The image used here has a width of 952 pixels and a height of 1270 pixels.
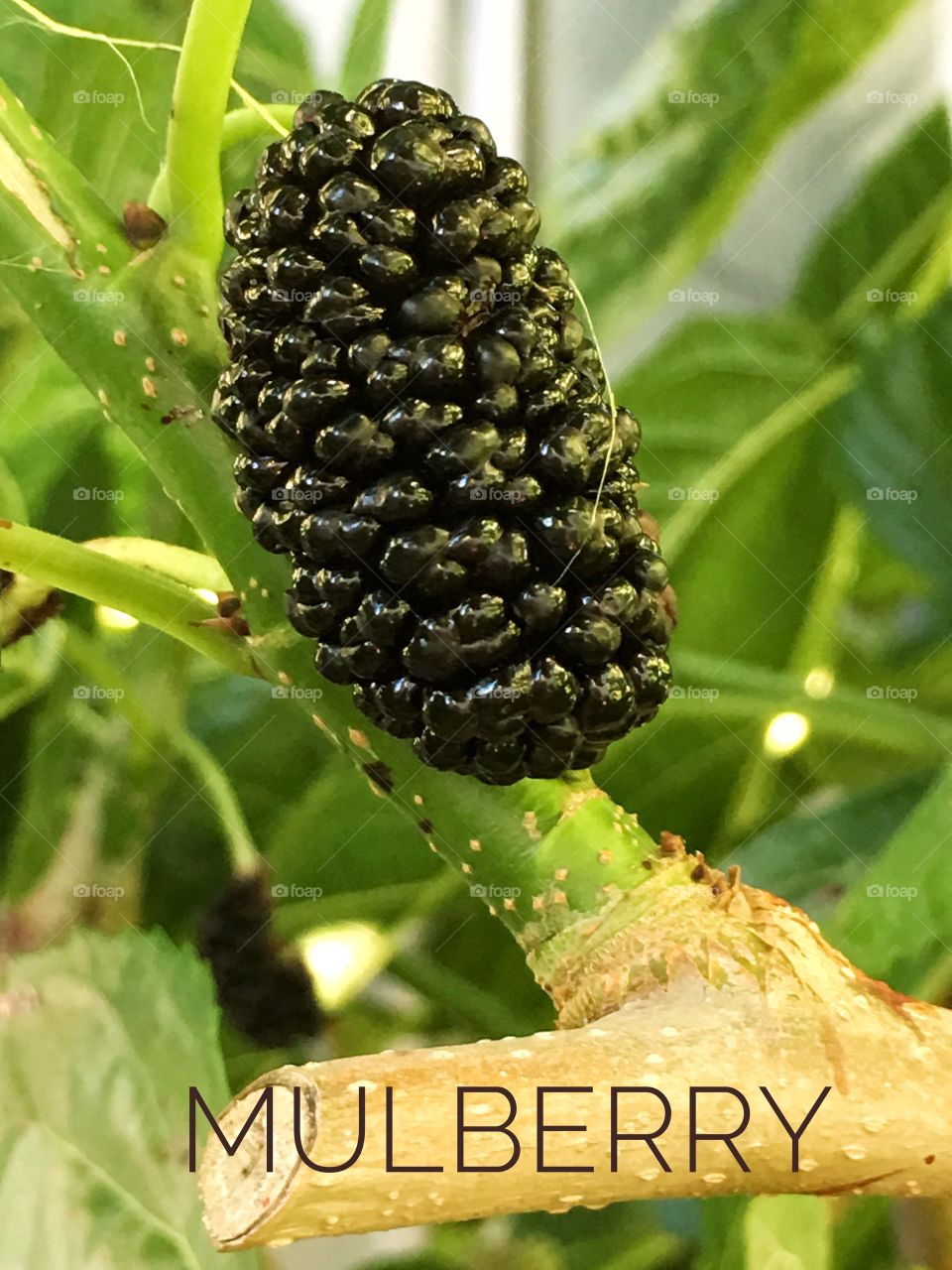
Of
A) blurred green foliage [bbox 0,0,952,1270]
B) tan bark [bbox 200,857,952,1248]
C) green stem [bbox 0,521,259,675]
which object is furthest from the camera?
blurred green foliage [bbox 0,0,952,1270]

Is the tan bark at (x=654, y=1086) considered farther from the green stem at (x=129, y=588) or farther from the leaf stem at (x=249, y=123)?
the leaf stem at (x=249, y=123)

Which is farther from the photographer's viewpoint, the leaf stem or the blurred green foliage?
the blurred green foliage

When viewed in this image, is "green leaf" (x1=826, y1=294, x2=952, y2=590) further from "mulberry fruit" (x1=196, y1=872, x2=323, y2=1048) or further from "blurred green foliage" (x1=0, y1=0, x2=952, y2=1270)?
"mulberry fruit" (x1=196, y1=872, x2=323, y2=1048)

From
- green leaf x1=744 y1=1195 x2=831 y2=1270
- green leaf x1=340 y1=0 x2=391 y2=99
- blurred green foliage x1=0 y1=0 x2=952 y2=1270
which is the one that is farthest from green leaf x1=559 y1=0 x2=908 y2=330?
green leaf x1=744 y1=1195 x2=831 y2=1270

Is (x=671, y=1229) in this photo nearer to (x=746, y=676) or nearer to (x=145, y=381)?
(x=746, y=676)

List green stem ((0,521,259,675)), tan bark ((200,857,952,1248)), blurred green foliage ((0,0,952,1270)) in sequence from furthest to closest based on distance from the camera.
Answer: blurred green foliage ((0,0,952,1270)), green stem ((0,521,259,675)), tan bark ((200,857,952,1248))

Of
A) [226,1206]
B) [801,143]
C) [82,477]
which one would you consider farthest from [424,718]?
[801,143]

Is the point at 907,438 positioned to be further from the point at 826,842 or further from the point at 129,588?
the point at 129,588
